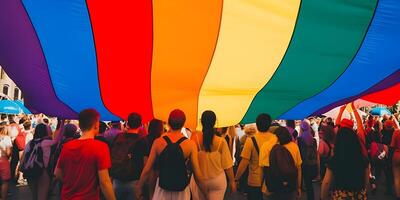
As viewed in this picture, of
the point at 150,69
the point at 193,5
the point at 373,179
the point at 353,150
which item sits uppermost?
the point at 193,5

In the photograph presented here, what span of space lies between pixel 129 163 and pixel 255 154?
151 cm

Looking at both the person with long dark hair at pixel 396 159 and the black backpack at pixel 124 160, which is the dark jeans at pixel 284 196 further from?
the person with long dark hair at pixel 396 159

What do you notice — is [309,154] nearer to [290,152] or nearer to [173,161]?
[290,152]

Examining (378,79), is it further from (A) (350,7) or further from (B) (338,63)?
(A) (350,7)

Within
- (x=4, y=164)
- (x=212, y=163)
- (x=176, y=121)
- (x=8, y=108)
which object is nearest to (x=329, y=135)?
(x=212, y=163)

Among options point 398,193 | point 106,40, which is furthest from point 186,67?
A: point 398,193

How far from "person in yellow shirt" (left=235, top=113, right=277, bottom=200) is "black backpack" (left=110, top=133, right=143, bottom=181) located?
1226 mm

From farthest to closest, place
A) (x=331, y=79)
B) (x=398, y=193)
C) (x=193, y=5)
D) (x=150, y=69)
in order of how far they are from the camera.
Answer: (x=398, y=193) → (x=331, y=79) → (x=150, y=69) → (x=193, y=5)

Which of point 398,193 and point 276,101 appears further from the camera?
point 398,193

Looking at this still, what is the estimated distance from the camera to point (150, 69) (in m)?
4.47

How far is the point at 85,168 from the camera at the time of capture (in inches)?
140

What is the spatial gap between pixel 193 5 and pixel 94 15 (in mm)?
968

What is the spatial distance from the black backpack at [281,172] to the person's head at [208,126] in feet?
2.26

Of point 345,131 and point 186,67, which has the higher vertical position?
point 186,67
